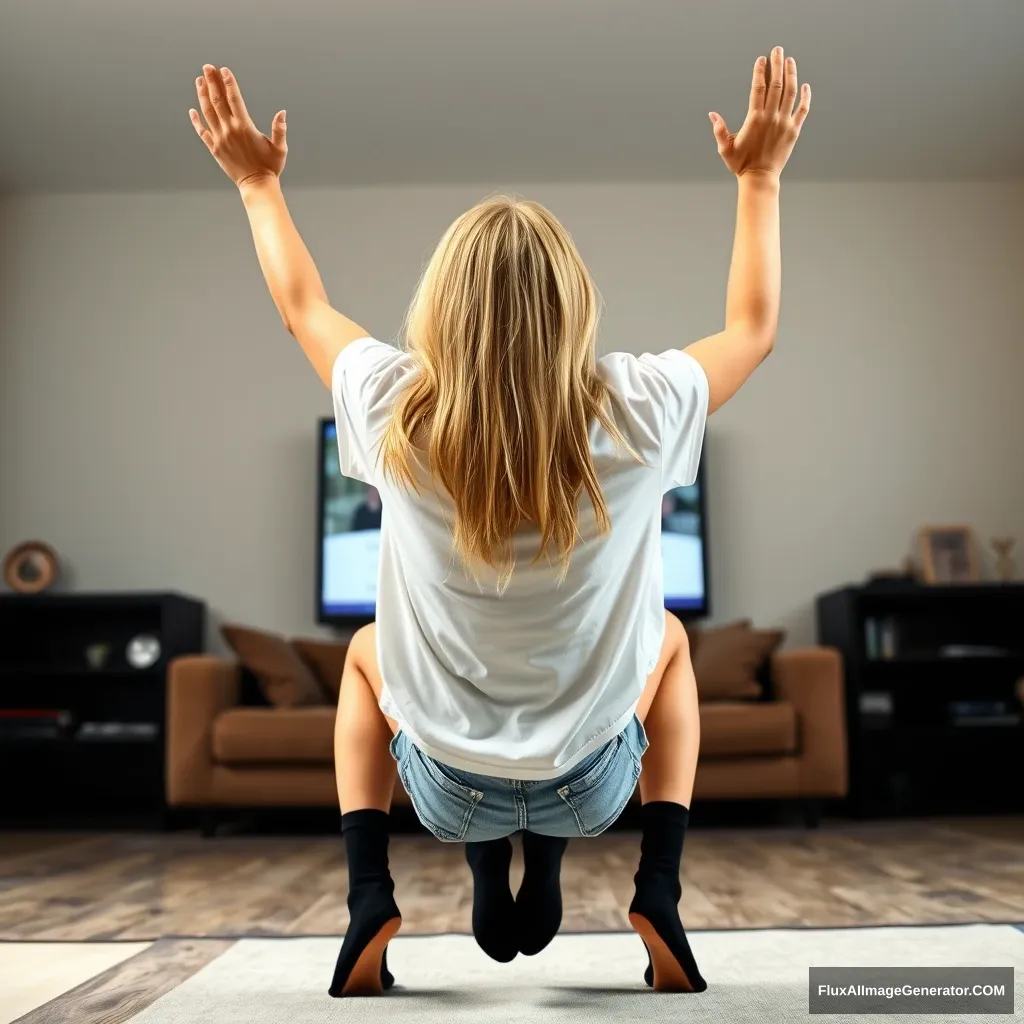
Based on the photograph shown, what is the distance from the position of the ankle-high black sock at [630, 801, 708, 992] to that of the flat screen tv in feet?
11.7

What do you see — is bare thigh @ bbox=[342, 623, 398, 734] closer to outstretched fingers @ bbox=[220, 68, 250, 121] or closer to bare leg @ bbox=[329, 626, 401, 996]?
bare leg @ bbox=[329, 626, 401, 996]

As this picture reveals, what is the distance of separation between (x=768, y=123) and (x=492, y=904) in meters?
0.97

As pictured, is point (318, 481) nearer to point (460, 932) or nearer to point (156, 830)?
point (156, 830)

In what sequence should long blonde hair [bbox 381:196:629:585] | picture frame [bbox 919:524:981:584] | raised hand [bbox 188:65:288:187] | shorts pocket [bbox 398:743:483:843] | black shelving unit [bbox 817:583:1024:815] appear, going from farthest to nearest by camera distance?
picture frame [bbox 919:524:981:584] → black shelving unit [bbox 817:583:1024:815] → raised hand [bbox 188:65:288:187] → shorts pocket [bbox 398:743:483:843] → long blonde hair [bbox 381:196:629:585]

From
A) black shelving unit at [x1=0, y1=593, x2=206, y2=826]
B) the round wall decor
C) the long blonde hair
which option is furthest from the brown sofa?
the long blonde hair

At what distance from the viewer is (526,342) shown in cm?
115

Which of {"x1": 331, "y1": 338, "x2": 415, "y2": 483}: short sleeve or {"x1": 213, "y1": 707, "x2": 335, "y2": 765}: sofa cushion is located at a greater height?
{"x1": 331, "y1": 338, "x2": 415, "y2": 483}: short sleeve

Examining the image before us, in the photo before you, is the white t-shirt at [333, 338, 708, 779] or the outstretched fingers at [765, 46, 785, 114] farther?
the outstretched fingers at [765, 46, 785, 114]

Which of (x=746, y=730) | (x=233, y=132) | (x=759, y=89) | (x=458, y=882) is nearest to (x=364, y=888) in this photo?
(x=233, y=132)

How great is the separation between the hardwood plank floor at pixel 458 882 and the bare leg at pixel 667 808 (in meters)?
0.65

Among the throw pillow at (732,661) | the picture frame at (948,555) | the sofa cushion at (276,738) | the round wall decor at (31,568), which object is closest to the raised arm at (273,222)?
the sofa cushion at (276,738)

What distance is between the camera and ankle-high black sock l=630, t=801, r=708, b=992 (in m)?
1.25

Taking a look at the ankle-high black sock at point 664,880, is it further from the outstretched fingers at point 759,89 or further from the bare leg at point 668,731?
the outstretched fingers at point 759,89

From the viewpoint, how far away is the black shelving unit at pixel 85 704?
4.47 m
